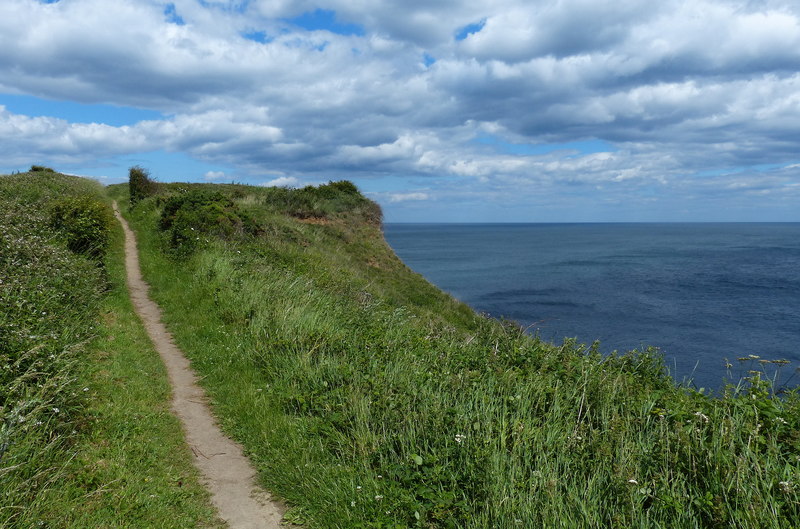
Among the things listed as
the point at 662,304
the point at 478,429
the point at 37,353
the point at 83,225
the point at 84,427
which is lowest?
the point at 662,304

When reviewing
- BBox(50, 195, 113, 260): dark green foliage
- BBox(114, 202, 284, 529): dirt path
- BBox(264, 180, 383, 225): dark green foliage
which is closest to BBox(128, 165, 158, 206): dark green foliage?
BBox(264, 180, 383, 225): dark green foliage

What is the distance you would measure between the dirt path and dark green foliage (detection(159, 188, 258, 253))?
931 cm

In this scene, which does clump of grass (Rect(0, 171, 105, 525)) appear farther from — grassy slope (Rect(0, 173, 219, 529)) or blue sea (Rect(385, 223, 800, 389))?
blue sea (Rect(385, 223, 800, 389))

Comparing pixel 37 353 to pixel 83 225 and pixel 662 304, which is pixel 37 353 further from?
pixel 662 304

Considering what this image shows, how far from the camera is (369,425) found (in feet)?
20.2

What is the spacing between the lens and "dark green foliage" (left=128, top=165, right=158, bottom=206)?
34378mm

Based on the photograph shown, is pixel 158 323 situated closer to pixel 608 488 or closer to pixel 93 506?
pixel 93 506

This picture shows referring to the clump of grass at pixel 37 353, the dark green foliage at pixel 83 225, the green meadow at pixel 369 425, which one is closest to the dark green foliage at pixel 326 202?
the dark green foliage at pixel 83 225

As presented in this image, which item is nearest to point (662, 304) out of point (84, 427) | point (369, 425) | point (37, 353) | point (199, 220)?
point (199, 220)

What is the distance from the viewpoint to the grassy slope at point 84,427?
4.73m

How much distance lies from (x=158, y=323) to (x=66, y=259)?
8.79 feet

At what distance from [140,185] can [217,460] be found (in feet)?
109

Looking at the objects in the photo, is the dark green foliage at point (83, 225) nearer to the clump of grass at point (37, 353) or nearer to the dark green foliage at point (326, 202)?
the clump of grass at point (37, 353)

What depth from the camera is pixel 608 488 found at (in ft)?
15.0
